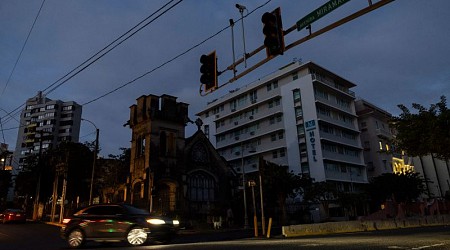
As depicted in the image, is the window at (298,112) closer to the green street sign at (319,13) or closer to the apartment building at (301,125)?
the apartment building at (301,125)

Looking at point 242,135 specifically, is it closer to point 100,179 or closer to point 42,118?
point 100,179

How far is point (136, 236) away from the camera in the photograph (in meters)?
13.5

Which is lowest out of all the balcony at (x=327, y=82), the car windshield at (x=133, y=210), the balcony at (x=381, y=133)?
the car windshield at (x=133, y=210)

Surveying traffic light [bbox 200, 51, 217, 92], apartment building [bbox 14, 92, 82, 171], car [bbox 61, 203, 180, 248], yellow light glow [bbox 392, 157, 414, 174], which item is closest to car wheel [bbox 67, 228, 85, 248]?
car [bbox 61, 203, 180, 248]

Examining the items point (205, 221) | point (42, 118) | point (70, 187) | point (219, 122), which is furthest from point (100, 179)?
point (42, 118)

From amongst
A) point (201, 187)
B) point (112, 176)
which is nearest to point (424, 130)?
point (201, 187)

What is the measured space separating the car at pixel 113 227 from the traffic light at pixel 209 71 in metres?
6.08

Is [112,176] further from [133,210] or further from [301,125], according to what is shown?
[301,125]

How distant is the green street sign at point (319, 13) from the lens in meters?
8.33

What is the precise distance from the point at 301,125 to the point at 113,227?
46213 mm

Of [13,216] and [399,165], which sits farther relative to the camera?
[399,165]

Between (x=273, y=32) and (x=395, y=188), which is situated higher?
(x=273, y=32)

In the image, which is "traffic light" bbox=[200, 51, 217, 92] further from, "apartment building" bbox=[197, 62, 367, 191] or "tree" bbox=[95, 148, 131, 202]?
"apartment building" bbox=[197, 62, 367, 191]

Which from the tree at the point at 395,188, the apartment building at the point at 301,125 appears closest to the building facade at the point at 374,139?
the apartment building at the point at 301,125
